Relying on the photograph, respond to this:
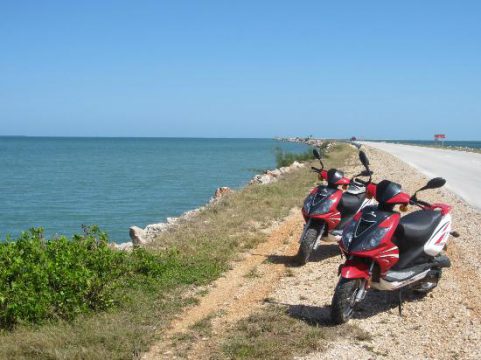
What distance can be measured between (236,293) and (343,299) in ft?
5.71

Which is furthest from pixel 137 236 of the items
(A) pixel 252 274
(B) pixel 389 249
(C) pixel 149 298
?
(B) pixel 389 249

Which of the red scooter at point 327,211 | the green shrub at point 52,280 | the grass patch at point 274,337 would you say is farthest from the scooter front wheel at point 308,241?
the green shrub at point 52,280

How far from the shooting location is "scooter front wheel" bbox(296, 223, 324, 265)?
8.18 m

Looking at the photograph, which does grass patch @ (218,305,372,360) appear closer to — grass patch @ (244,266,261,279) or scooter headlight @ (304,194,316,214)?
grass patch @ (244,266,261,279)

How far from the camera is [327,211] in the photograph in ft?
26.9

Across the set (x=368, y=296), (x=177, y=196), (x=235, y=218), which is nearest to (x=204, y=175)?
(x=177, y=196)

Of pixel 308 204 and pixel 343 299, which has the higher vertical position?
pixel 308 204

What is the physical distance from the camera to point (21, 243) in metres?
7.06

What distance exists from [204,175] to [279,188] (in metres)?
24.6

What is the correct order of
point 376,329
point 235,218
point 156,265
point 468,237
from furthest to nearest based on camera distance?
point 235,218
point 468,237
point 156,265
point 376,329

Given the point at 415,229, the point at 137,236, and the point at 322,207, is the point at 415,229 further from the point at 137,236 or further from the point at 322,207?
the point at 137,236

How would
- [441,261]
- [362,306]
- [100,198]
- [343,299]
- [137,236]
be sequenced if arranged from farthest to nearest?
[100,198], [137,236], [441,261], [362,306], [343,299]

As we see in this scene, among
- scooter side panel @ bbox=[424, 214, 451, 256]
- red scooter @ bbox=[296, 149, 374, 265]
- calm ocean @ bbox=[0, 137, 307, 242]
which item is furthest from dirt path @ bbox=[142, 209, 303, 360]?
calm ocean @ bbox=[0, 137, 307, 242]

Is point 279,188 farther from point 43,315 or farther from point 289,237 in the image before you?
point 43,315
